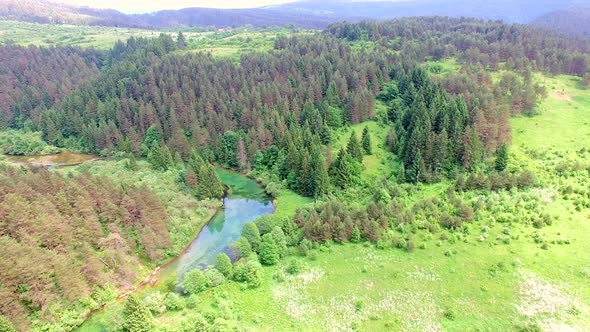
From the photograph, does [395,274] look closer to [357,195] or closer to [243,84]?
[357,195]

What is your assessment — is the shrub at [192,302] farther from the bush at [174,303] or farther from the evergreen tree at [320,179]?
the evergreen tree at [320,179]

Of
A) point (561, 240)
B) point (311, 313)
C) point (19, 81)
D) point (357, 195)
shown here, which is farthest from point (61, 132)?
point (561, 240)

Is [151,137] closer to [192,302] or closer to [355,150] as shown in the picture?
[355,150]

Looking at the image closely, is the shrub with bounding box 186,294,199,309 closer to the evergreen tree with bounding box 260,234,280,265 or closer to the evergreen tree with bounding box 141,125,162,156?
the evergreen tree with bounding box 260,234,280,265

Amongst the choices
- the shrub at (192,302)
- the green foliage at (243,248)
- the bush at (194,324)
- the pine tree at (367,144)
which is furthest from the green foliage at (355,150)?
the bush at (194,324)

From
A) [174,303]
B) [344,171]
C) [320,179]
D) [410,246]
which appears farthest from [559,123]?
[174,303]

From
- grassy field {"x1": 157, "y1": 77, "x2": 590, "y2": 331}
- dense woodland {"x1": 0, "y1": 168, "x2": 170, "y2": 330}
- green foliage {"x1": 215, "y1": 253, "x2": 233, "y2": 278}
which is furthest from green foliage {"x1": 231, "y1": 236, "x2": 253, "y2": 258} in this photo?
dense woodland {"x1": 0, "y1": 168, "x2": 170, "y2": 330}
